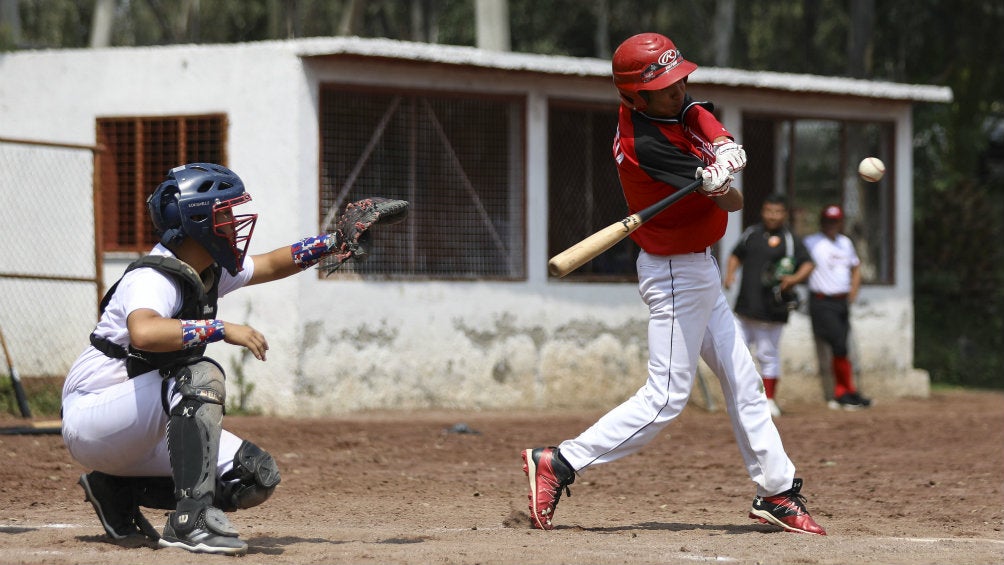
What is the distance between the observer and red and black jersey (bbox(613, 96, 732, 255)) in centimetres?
573

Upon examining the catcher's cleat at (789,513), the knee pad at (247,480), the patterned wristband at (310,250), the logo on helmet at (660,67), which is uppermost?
the logo on helmet at (660,67)

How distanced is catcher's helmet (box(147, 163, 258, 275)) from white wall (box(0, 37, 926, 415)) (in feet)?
21.6

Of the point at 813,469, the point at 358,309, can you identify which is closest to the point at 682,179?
the point at 813,469

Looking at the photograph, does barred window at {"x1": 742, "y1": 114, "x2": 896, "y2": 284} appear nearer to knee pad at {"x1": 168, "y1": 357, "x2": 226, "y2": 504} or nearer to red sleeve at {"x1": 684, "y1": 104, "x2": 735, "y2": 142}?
red sleeve at {"x1": 684, "y1": 104, "x2": 735, "y2": 142}

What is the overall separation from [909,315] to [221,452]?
1151 centimetres

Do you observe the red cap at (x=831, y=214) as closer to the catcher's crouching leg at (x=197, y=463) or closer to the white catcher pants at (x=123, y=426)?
the white catcher pants at (x=123, y=426)

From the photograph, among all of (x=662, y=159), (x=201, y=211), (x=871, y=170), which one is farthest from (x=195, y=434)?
(x=871, y=170)

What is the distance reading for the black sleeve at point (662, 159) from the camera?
570cm

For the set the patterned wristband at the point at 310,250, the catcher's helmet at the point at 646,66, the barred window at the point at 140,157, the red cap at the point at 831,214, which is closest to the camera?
the patterned wristband at the point at 310,250

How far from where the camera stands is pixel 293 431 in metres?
10.4

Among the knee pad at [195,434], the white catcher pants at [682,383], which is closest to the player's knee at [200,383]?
the knee pad at [195,434]

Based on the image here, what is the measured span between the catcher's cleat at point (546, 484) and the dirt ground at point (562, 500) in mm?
108

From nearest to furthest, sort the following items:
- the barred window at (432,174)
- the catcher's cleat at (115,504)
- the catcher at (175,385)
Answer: the catcher at (175,385) < the catcher's cleat at (115,504) < the barred window at (432,174)

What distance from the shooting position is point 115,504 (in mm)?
5473
